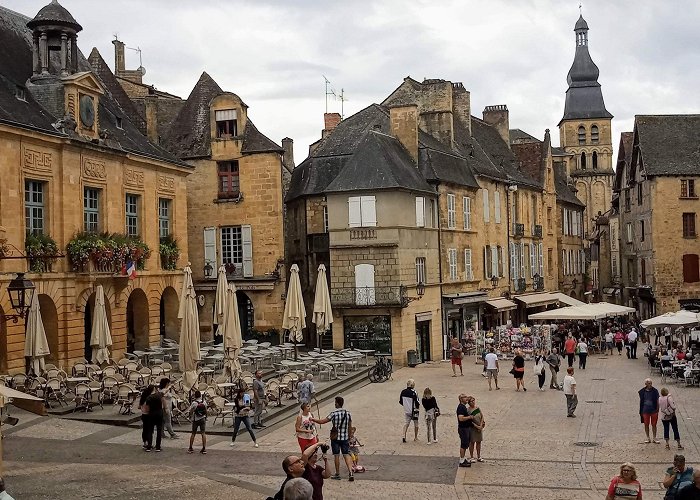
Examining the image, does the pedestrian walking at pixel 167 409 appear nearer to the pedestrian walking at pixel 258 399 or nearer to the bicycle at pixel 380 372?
the pedestrian walking at pixel 258 399

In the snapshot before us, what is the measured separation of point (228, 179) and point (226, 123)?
2.25 metres

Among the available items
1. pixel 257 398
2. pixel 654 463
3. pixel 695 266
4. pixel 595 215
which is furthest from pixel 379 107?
pixel 595 215

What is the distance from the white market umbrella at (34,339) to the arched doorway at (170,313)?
1064 centimetres

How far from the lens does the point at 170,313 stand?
31359mm

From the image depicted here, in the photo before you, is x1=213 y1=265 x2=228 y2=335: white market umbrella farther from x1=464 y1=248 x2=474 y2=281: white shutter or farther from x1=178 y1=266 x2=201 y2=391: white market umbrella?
x1=464 y1=248 x2=474 y2=281: white shutter

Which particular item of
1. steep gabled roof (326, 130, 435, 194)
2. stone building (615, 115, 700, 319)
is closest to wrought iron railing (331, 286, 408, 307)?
steep gabled roof (326, 130, 435, 194)

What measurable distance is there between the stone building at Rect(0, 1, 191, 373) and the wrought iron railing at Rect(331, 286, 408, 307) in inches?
238

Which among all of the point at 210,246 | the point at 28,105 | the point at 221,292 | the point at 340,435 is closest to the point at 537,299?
the point at 210,246

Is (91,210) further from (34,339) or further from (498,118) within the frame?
(498,118)

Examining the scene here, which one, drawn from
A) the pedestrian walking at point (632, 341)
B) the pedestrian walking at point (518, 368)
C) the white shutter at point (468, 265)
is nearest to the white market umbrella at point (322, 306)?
the pedestrian walking at point (518, 368)

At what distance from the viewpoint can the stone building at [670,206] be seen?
46.3 metres

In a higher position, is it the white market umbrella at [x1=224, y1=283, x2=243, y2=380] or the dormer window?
the dormer window

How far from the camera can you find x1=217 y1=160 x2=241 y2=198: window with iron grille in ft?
117

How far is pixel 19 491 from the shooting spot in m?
13.2
